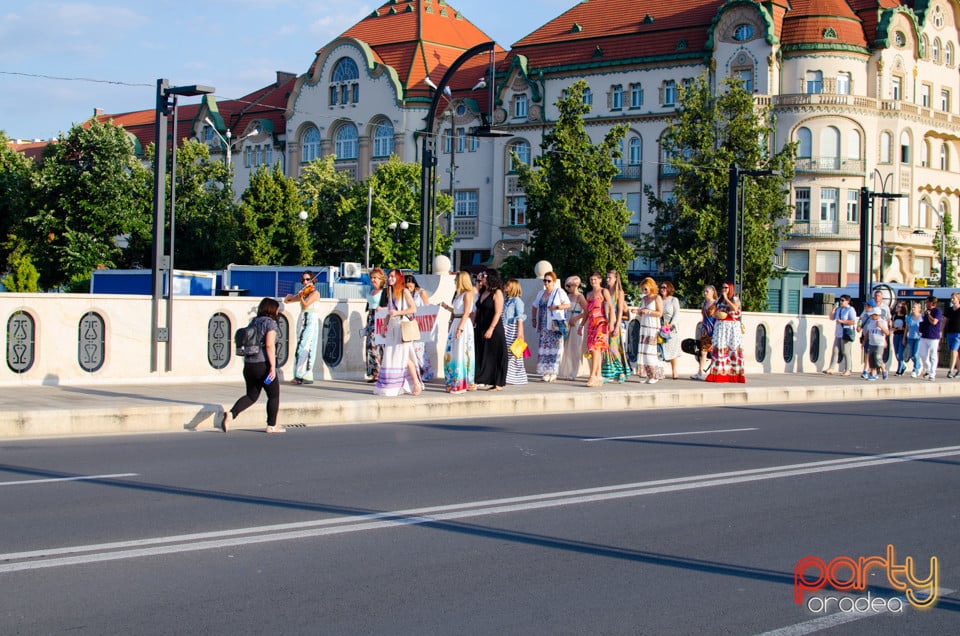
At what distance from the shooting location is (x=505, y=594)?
600 centimetres

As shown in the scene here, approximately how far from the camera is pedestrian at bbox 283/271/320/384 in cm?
1716

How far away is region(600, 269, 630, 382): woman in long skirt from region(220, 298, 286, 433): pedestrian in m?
7.86

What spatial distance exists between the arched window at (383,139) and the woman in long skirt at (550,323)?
5945 cm

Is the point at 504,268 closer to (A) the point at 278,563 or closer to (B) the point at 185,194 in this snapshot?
(B) the point at 185,194

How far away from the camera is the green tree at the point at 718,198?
46.1 metres

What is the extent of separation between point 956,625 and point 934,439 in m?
8.90

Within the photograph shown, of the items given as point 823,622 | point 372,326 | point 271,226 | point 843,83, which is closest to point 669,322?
point 372,326

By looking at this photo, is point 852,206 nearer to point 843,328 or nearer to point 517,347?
point 843,328

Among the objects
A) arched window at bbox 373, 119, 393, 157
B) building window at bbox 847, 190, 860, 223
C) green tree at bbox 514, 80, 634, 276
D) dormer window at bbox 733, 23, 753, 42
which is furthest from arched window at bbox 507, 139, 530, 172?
green tree at bbox 514, 80, 634, 276

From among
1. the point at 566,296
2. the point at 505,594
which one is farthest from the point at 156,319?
the point at 505,594

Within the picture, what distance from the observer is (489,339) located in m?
17.3

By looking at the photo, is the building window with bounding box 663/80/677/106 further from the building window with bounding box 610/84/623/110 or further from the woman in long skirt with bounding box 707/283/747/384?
the woman in long skirt with bounding box 707/283/747/384

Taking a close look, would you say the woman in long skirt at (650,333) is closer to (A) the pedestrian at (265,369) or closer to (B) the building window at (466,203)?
(A) the pedestrian at (265,369)

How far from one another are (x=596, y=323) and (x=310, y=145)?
6551 cm
